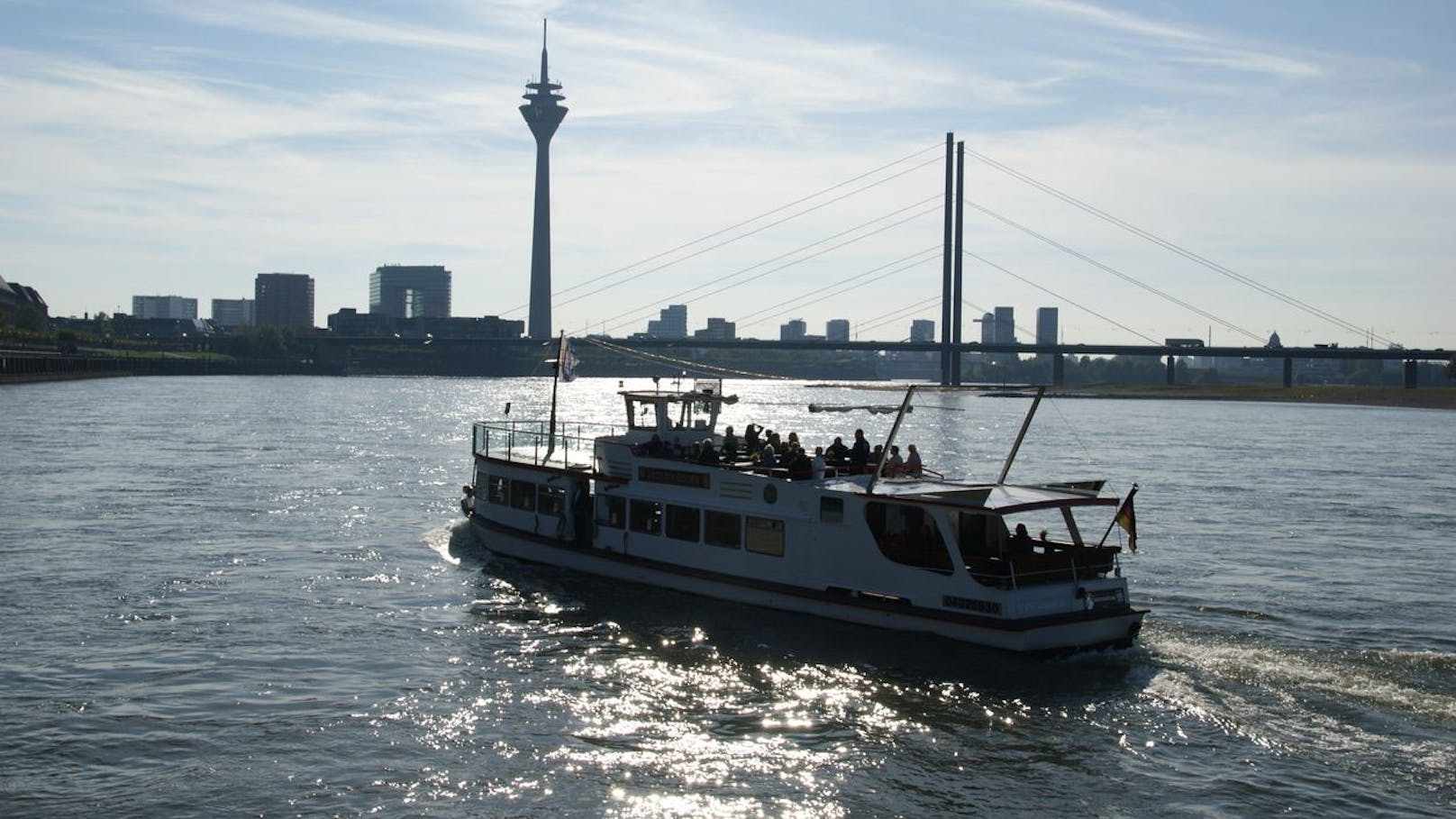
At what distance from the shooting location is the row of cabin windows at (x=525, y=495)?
34781 millimetres

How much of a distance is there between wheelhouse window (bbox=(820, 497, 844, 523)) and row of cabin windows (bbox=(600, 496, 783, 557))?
114 centimetres

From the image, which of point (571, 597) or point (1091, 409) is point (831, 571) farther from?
point (1091, 409)

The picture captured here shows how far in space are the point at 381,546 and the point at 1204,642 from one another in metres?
21.6

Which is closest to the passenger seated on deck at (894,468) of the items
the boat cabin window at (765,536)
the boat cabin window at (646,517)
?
the boat cabin window at (765,536)

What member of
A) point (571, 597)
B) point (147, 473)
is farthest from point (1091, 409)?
point (571, 597)

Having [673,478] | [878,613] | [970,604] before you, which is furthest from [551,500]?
[970,604]

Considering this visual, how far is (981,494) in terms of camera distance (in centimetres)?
2659

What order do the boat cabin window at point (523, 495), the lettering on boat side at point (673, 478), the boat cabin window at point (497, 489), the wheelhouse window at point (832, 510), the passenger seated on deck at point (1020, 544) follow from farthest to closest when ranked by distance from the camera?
1. the boat cabin window at point (497, 489)
2. the boat cabin window at point (523, 495)
3. the lettering on boat side at point (673, 478)
4. the wheelhouse window at point (832, 510)
5. the passenger seated on deck at point (1020, 544)

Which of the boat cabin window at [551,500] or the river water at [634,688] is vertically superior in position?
the boat cabin window at [551,500]

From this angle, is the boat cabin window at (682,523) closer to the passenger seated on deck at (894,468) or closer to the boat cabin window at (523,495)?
the passenger seated on deck at (894,468)

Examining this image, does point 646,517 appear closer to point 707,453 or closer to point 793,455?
point 707,453

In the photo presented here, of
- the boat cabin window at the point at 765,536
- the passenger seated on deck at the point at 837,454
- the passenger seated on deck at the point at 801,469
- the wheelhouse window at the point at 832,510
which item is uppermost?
the passenger seated on deck at the point at 837,454

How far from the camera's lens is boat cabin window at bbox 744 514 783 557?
94.0 ft

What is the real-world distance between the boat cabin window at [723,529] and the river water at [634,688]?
137cm
